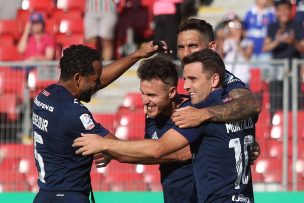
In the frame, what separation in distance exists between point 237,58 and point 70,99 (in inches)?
253

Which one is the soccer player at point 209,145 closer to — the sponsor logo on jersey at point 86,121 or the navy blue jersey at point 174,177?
the sponsor logo on jersey at point 86,121

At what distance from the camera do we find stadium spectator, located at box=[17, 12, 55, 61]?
47.8ft

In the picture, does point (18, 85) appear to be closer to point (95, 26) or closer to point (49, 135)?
point (95, 26)

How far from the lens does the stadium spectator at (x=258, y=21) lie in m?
13.9

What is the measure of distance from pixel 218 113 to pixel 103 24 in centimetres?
812

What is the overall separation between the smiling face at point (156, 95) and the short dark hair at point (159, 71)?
0.03 m

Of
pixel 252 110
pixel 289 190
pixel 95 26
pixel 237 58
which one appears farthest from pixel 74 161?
pixel 95 26

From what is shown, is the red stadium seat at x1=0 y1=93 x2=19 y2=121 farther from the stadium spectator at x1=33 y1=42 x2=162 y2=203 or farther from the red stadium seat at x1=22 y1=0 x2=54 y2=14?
the stadium spectator at x1=33 y1=42 x2=162 y2=203

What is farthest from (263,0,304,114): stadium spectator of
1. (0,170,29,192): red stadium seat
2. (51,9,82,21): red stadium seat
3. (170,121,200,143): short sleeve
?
(170,121,200,143): short sleeve

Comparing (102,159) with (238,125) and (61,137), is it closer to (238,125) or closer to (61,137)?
(61,137)

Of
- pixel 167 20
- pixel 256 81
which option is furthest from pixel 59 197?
pixel 167 20

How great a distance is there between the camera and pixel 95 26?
14734mm

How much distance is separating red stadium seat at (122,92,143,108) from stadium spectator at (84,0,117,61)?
1.69 m

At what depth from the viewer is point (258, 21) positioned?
1411 centimetres
